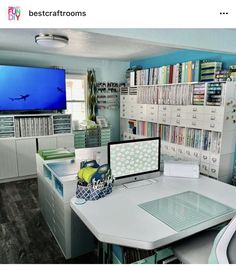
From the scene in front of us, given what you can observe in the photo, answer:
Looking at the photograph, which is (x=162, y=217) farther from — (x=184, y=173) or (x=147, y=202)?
(x=184, y=173)

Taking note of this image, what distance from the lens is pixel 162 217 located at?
1.29m

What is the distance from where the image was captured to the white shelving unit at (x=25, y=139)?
3.52 metres

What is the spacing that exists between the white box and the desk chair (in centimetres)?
53

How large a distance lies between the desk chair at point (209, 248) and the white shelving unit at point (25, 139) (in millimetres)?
2976

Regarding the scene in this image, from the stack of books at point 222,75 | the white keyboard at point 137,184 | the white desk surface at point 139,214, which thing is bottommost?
the white desk surface at point 139,214

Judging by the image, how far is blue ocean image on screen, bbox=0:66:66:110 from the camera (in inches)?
139

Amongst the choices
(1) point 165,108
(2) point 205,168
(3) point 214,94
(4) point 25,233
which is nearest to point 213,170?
(2) point 205,168

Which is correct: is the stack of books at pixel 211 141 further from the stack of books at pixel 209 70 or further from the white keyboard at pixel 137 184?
the white keyboard at pixel 137 184

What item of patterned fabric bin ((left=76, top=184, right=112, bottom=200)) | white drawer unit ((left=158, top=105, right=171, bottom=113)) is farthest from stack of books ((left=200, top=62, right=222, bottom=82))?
patterned fabric bin ((left=76, top=184, right=112, bottom=200))

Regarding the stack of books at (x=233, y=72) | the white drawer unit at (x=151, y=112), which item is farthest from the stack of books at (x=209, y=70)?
the white drawer unit at (x=151, y=112)

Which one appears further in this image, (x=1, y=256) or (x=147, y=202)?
(x=1, y=256)

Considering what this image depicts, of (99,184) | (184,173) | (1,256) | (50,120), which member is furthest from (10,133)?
(184,173)

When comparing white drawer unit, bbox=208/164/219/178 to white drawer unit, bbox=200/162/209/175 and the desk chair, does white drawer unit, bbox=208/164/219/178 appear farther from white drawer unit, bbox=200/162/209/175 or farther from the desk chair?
the desk chair
